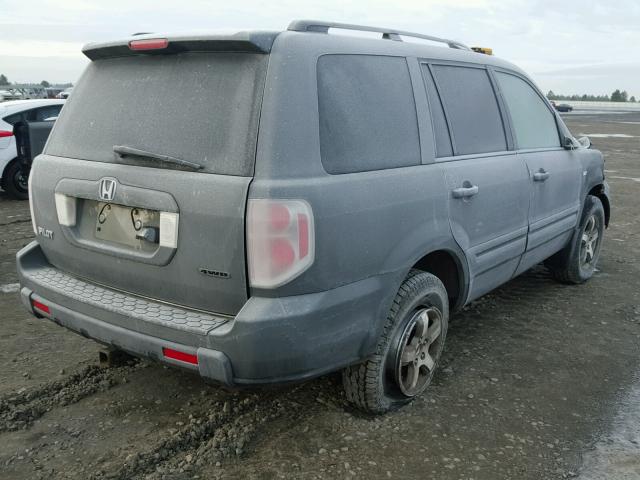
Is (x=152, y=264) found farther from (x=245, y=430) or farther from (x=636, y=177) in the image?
(x=636, y=177)

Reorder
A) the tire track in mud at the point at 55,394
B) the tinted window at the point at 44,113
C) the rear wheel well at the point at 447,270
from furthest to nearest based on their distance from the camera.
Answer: the tinted window at the point at 44,113
the rear wheel well at the point at 447,270
the tire track in mud at the point at 55,394

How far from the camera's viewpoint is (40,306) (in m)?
3.03

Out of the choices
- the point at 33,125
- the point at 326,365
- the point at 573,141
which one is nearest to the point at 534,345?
the point at 573,141

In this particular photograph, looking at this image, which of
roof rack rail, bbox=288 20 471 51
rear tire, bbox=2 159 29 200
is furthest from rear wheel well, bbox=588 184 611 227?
rear tire, bbox=2 159 29 200

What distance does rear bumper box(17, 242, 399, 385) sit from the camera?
2367 mm

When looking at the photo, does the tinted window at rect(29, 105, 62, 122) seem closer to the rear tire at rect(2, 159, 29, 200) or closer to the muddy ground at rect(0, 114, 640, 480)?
the rear tire at rect(2, 159, 29, 200)

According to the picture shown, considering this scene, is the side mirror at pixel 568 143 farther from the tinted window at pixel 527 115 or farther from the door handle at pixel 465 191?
the door handle at pixel 465 191

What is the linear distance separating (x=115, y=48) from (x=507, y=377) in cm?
274

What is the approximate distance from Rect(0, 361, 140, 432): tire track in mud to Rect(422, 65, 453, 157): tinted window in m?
2.13

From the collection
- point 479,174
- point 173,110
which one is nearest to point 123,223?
point 173,110

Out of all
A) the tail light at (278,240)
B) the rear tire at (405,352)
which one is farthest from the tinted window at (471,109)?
the tail light at (278,240)

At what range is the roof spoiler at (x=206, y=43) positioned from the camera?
2445 millimetres

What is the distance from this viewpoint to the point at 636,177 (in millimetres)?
12133

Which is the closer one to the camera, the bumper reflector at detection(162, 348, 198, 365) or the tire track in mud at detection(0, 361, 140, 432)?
the bumper reflector at detection(162, 348, 198, 365)
